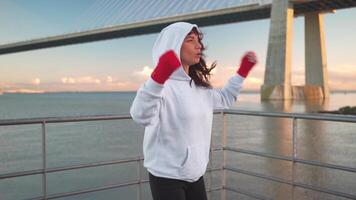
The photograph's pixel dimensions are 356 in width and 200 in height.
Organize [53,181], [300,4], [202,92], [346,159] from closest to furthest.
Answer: [202,92]
[53,181]
[346,159]
[300,4]

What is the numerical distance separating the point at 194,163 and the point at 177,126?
15 centimetres

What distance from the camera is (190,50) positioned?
5.49 feet

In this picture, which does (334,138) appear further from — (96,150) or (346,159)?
(96,150)

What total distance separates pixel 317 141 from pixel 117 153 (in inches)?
183

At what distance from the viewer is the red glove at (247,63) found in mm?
1893

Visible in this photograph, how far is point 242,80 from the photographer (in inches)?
76.7

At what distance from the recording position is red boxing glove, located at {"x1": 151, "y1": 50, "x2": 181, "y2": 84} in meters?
1.39

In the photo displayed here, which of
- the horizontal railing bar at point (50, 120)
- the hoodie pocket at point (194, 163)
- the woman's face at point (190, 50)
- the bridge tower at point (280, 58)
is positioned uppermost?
the bridge tower at point (280, 58)

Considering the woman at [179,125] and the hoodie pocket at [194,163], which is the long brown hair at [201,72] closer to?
the woman at [179,125]

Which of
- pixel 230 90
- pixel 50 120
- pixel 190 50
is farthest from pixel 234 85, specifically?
pixel 50 120

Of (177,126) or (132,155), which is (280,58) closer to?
(132,155)

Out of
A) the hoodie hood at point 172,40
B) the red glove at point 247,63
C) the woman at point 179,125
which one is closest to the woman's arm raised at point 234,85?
the red glove at point 247,63

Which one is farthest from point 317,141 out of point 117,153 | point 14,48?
point 14,48

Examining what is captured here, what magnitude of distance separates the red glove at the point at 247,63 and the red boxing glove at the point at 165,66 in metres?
0.56
